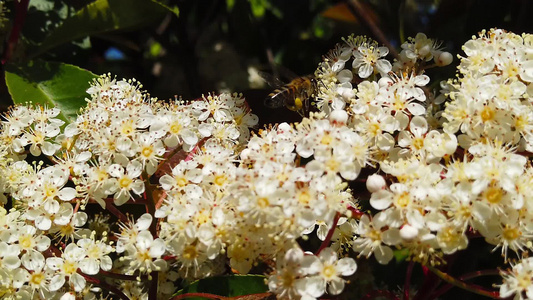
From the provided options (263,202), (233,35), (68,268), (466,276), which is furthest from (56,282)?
(233,35)

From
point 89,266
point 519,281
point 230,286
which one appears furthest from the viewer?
point 230,286

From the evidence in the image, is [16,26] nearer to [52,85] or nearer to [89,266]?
[52,85]

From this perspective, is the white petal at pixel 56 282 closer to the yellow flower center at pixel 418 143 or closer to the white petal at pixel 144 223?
the white petal at pixel 144 223

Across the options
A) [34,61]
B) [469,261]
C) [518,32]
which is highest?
[34,61]

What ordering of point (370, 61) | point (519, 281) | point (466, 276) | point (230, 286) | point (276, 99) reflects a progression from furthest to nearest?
point (276, 99) → point (370, 61) → point (230, 286) → point (466, 276) → point (519, 281)

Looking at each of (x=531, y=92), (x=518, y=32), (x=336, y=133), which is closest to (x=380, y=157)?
(x=336, y=133)

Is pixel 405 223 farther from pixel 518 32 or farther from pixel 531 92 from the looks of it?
pixel 518 32

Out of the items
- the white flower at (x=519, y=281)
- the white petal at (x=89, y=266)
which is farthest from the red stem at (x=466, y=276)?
the white petal at (x=89, y=266)
